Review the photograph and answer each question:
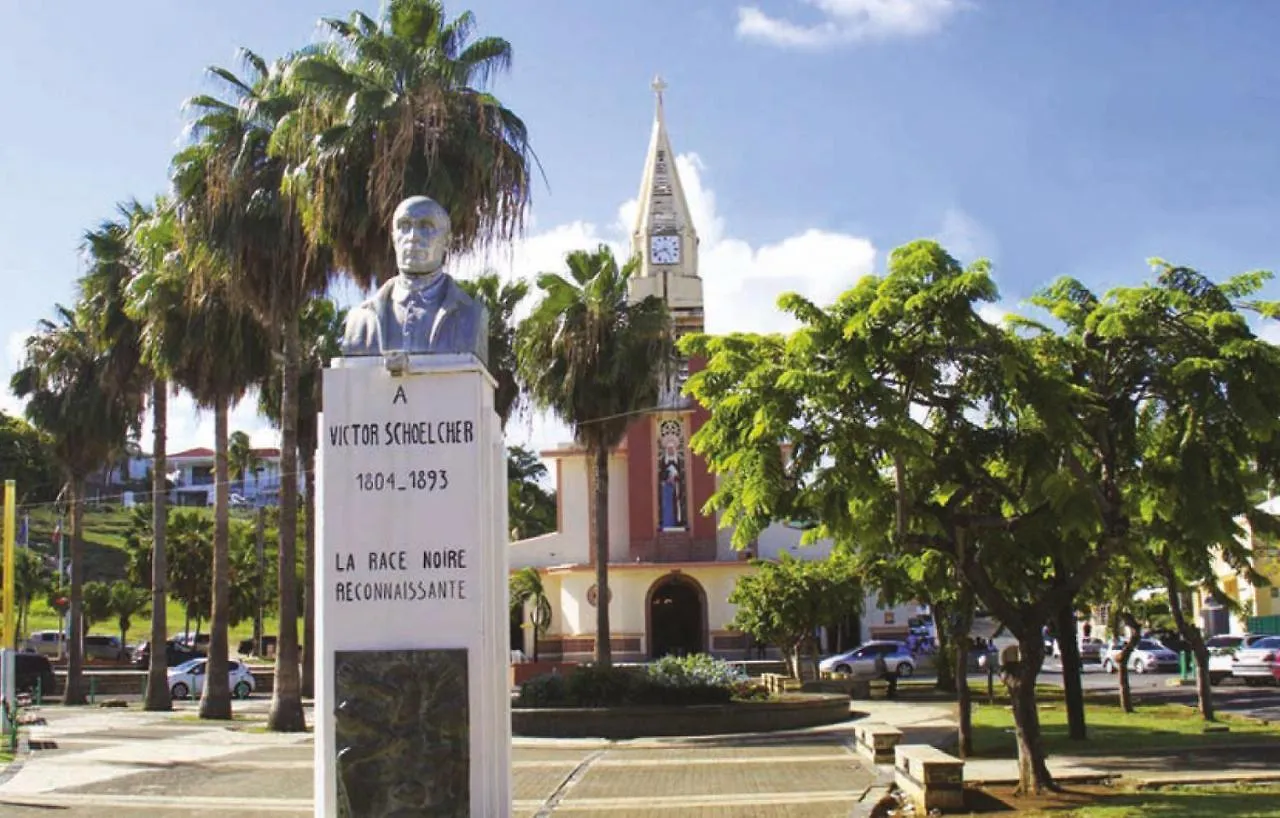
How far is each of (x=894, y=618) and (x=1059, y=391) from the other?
37312mm

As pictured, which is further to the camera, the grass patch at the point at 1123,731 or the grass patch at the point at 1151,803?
the grass patch at the point at 1123,731

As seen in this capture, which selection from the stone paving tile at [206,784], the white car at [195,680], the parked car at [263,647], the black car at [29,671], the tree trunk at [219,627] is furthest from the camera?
the parked car at [263,647]

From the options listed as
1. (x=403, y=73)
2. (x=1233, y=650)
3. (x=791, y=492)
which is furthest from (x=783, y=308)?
(x=1233, y=650)

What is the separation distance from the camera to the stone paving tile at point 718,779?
611 inches

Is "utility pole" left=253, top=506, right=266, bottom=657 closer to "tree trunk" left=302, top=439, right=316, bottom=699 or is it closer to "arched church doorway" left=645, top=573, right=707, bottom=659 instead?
"tree trunk" left=302, top=439, right=316, bottom=699

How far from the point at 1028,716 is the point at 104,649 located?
49.6 m

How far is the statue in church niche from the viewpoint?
48.4m

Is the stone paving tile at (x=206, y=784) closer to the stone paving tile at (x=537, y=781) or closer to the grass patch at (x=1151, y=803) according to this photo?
the stone paving tile at (x=537, y=781)

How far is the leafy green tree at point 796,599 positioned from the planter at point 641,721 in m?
8.66

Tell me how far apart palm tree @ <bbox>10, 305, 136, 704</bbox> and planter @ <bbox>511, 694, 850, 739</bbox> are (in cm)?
1576

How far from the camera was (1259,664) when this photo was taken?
123ft

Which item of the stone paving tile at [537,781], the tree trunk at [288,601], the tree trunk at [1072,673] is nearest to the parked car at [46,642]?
the tree trunk at [288,601]

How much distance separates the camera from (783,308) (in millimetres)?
13555

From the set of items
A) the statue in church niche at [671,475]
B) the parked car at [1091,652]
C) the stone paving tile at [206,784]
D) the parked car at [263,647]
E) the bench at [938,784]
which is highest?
the statue in church niche at [671,475]
